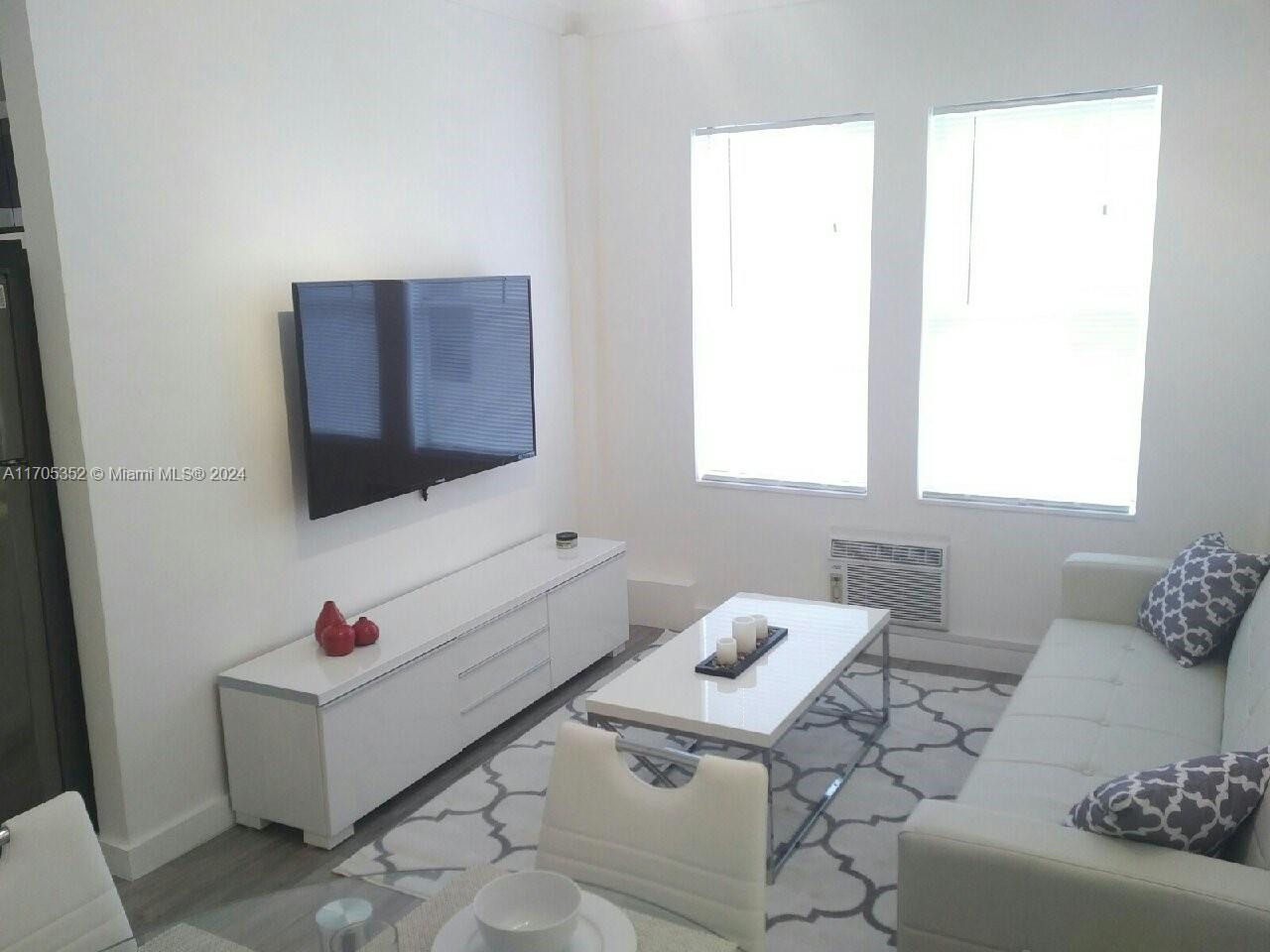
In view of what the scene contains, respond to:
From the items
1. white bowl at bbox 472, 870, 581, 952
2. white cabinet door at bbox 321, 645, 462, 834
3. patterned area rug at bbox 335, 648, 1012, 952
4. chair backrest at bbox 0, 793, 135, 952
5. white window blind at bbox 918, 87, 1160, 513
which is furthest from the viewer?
white window blind at bbox 918, 87, 1160, 513

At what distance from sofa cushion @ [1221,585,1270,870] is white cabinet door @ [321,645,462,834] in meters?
2.41

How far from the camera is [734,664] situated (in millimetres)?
3545

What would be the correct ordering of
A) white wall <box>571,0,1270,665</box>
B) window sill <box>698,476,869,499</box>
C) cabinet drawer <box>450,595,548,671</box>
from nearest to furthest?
cabinet drawer <box>450,595,548,671</box> → white wall <box>571,0,1270,665</box> → window sill <box>698,476,869,499</box>

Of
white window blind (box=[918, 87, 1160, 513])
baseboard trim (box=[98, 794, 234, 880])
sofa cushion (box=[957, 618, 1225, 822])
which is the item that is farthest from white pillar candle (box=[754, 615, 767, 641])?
baseboard trim (box=[98, 794, 234, 880])

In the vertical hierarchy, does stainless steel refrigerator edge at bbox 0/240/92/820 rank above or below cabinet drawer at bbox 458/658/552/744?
above

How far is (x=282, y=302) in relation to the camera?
12.2 feet

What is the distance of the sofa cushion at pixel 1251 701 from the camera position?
2154 mm

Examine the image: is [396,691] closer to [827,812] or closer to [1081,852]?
[827,812]

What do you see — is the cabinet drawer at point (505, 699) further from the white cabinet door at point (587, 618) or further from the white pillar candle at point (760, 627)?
the white pillar candle at point (760, 627)

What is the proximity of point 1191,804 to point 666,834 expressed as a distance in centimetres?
105

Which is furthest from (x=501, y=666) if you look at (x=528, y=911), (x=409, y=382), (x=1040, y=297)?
(x=1040, y=297)

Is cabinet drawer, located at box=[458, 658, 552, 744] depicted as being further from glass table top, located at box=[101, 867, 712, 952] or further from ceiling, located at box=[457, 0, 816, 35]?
ceiling, located at box=[457, 0, 816, 35]

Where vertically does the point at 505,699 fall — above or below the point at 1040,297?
below

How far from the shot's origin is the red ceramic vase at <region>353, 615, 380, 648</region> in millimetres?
3668
